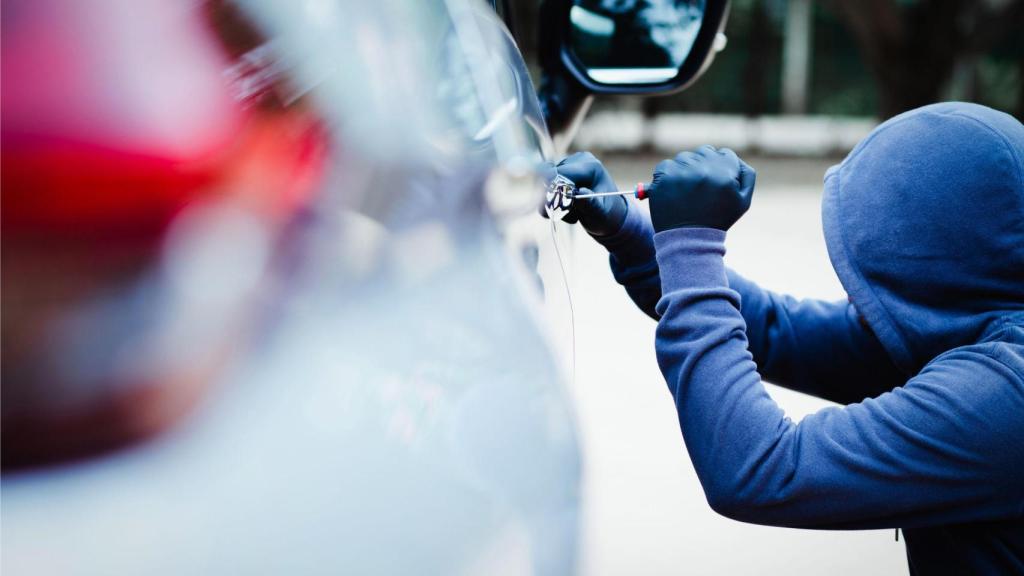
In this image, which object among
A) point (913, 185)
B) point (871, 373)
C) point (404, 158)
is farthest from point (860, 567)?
point (404, 158)

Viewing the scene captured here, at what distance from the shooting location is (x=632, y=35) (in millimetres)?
2057

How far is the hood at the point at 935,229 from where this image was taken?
1.17 metres

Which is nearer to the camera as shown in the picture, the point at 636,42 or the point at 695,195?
the point at 695,195

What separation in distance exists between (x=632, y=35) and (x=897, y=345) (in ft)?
3.28

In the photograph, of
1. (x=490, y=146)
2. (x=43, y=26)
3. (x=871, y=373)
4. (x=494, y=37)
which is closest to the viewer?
(x=43, y=26)

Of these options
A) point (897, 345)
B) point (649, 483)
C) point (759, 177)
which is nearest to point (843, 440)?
point (897, 345)

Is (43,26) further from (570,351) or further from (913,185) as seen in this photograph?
(913,185)

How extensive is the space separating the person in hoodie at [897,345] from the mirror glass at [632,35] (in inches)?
30.3

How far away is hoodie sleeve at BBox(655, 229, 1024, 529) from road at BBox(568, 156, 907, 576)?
148mm

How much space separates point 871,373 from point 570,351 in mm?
652

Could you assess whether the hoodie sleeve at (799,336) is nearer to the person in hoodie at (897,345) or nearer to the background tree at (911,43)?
the person in hoodie at (897,345)

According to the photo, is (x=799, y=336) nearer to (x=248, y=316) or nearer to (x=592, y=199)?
(x=592, y=199)

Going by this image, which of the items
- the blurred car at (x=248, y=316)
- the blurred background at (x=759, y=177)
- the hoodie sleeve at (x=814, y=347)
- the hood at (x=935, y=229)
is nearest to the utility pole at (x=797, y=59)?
the blurred background at (x=759, y=177)

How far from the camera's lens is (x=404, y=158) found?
2.82 feet
